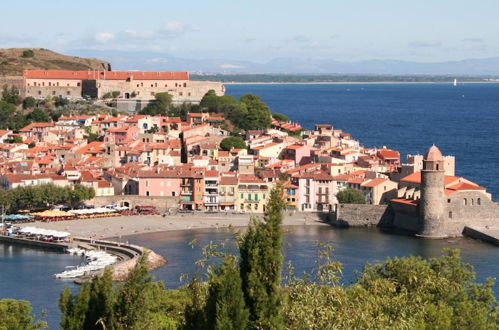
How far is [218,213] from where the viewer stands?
39.7 m

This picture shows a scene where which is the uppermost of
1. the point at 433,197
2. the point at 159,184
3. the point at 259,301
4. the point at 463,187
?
the point at 259,301

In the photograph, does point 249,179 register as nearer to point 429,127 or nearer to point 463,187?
point 463,187

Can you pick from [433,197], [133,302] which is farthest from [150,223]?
[133,302]

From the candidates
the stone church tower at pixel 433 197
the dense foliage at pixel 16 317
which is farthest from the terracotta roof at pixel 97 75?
the dense foliage at pixel 16 317

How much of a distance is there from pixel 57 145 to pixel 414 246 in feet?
64.8

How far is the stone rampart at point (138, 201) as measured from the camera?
4025 centimetres

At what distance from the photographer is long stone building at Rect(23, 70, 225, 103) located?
200 ft

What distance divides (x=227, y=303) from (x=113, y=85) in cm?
5030

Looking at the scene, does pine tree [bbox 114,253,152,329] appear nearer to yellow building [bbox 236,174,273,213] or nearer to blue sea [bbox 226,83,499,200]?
yellow building [bbox 236,174,273,213]

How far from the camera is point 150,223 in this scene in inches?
1479

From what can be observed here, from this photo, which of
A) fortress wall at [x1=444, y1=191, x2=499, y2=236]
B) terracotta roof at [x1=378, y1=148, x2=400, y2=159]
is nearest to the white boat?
fortress wall at [x1=444, y1=191, x2=499, y2=236]

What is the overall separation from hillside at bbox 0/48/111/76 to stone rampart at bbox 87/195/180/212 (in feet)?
91.9

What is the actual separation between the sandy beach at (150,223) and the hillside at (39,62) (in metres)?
30.5

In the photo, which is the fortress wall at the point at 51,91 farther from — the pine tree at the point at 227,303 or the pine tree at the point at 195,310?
the pine tree at the point at 227,303
